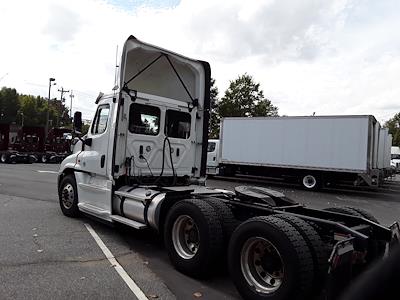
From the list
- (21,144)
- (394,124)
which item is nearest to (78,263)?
(21,144)

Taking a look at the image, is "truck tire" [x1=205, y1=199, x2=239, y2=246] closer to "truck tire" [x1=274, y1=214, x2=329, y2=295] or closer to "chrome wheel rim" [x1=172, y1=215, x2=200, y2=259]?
"chrome wheel rim" [x1=172, y1=215, x2=200, y2=259]

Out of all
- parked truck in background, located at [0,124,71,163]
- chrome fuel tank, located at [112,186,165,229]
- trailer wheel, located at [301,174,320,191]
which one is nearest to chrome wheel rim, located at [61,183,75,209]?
chrome fuel tank, located at [112,186,165,229]

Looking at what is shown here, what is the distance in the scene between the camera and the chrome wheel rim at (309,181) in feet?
60.1

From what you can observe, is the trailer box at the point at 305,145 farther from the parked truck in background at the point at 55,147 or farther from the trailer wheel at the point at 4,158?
the trailer wheel at the point at 4,158

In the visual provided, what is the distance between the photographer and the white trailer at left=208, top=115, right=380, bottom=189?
55.7ft

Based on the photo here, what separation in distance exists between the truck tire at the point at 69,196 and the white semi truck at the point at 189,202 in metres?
0.02

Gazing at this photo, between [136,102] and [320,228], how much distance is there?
4342 mm

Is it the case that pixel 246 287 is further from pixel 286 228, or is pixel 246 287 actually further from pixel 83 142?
pixel 83 142

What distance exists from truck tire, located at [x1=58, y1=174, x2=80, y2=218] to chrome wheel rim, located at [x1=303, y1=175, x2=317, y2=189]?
12121mm

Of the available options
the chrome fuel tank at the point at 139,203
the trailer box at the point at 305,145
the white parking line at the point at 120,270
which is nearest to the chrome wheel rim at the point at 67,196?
the white parking line at the point at 120,270

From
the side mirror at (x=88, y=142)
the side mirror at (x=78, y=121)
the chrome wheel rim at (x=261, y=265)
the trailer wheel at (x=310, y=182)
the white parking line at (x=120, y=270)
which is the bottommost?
the white parking line at (x=120, y=270)

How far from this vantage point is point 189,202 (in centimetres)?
571

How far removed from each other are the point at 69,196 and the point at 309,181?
12313 mm

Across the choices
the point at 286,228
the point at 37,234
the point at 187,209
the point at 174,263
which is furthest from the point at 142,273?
the point at 37,234
